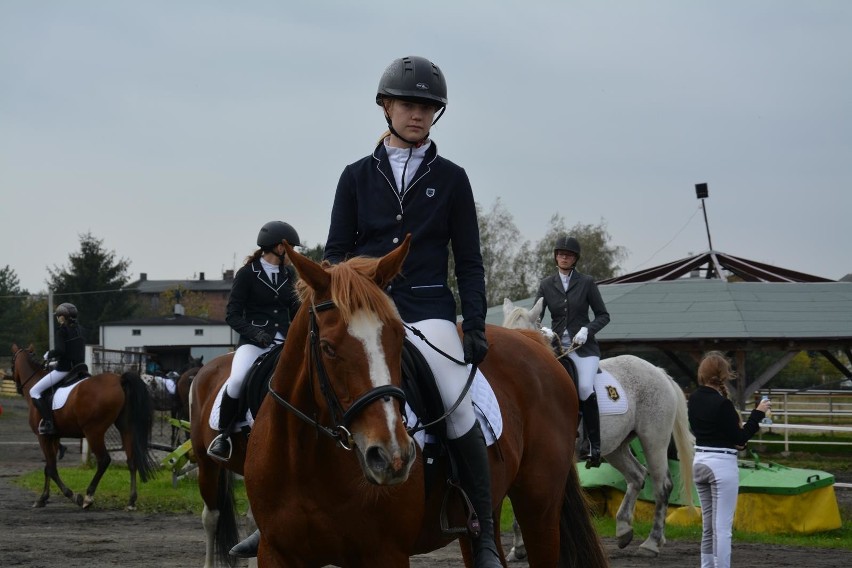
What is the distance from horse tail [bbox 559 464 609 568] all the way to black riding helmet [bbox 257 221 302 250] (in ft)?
10.0

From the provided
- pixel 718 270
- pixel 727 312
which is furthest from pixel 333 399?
pixel 718 270

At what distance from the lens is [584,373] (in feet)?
34.7

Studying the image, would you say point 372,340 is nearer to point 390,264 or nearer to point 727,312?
point 390,264

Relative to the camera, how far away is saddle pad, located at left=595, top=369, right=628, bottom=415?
35.8 feet

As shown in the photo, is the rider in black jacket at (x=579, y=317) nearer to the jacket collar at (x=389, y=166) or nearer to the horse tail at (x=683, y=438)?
the horse tail at (x=683, y=438)

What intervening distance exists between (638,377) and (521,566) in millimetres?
2914

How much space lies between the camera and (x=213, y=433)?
7.89 metres

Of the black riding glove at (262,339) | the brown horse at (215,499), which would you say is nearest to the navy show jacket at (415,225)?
the black riding glove at (262,339)

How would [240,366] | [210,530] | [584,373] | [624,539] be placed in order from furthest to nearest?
[584,373], [624,539], [210,530], [240,366]

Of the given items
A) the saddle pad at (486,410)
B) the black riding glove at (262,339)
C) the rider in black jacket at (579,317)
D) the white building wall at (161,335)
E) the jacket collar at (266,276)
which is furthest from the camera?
the white building wall at (161,335)

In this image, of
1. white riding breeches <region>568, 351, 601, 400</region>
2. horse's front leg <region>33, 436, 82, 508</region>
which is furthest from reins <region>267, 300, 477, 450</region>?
horse's front leg <region>33, 436, 82, 508</region>

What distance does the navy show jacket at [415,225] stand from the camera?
4.73 m

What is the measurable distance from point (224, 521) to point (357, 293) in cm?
529

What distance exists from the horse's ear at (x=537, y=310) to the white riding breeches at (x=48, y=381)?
27.1ft
